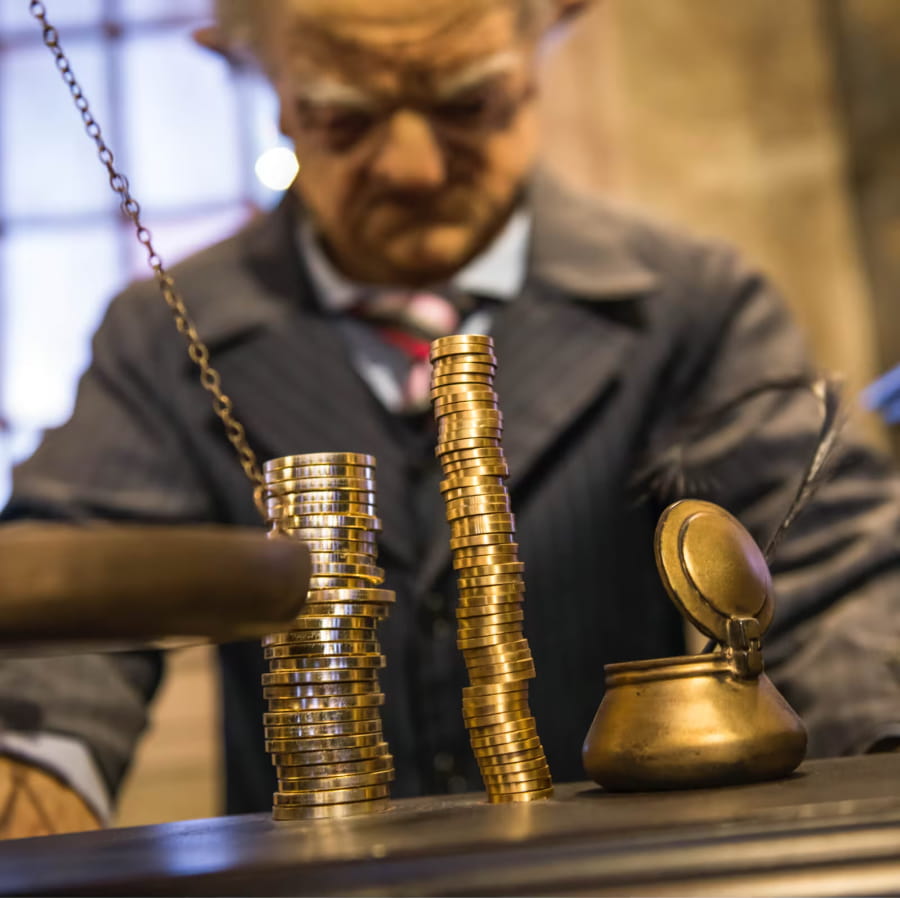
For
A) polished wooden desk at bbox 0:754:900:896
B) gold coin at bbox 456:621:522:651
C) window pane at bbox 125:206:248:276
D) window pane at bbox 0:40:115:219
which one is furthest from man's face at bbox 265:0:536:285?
window pane at bbox 0:40:115:219

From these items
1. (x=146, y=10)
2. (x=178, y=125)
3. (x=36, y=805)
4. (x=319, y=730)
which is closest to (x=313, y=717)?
(x=319, y=730)

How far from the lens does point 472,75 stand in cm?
134

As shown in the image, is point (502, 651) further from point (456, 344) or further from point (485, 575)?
point (456, 344)

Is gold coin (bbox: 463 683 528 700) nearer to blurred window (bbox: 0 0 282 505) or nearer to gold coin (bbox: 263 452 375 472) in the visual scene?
gold coin (bbox: 263 452 375 472)

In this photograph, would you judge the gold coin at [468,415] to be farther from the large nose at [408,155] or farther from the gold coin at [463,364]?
the large nose at [408,155]

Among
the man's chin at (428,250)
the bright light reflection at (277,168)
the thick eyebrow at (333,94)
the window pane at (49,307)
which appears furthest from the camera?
the window pane at (49,307)

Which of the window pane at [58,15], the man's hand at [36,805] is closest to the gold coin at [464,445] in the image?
the man's hand at [36,805]

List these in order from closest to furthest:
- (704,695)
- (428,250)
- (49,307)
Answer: (704,695) < (428,250) < (49,307)

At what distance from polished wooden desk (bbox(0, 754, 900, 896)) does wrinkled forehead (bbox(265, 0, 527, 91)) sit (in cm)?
95

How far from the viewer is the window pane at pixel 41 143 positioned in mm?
2715

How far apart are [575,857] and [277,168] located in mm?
1748

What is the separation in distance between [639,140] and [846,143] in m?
0.40

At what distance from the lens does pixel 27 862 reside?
23.6 inches

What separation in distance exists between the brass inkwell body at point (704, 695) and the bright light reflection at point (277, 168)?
3.14ft
